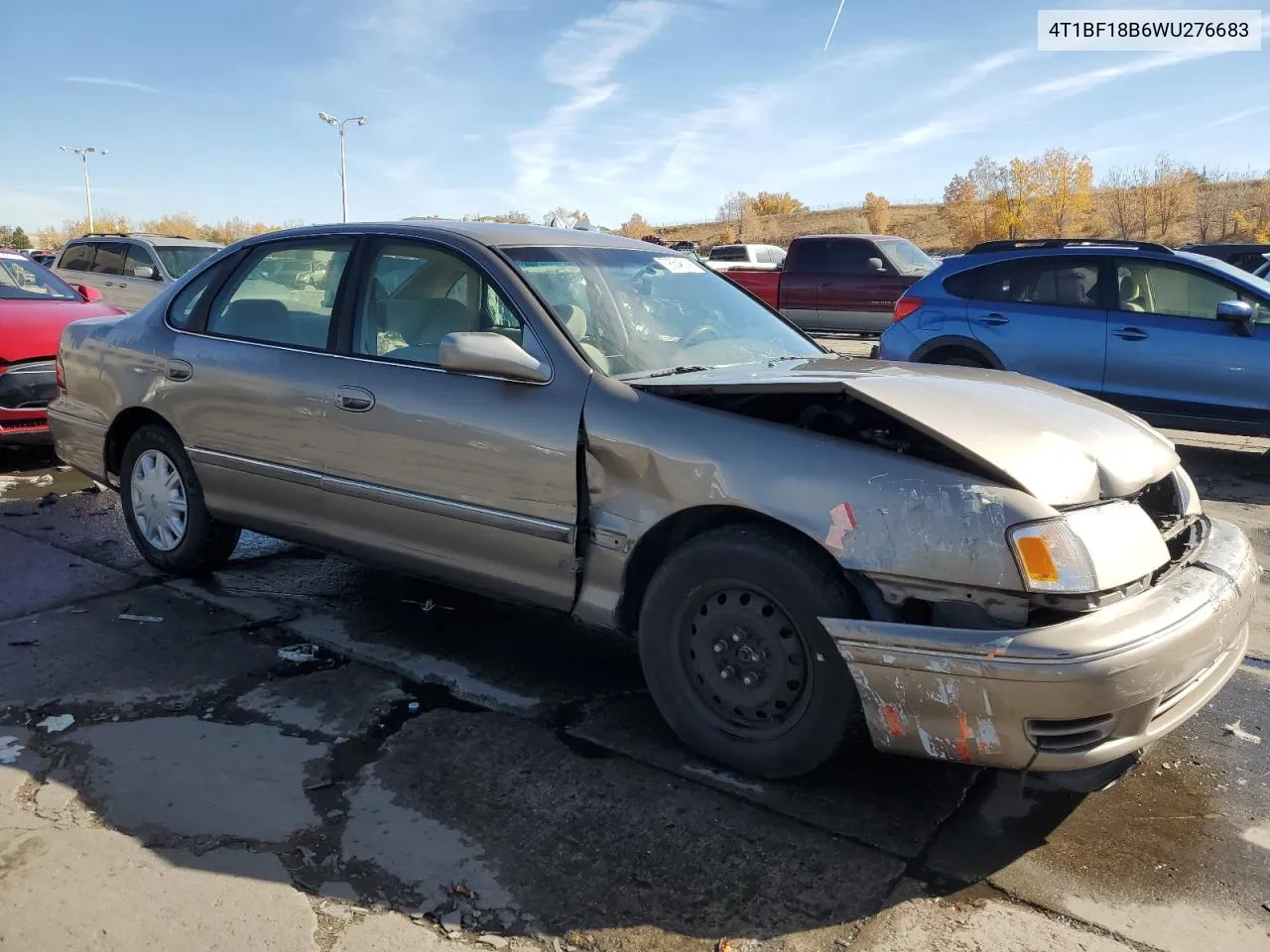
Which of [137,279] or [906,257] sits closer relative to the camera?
[137,279]

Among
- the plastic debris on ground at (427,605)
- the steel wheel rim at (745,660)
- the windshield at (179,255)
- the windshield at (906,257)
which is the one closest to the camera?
the steel wheel rim at (745,660)

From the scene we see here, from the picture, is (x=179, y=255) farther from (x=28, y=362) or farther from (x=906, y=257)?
(x=906, y=257)

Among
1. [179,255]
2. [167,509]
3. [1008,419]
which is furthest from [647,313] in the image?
[179,255]

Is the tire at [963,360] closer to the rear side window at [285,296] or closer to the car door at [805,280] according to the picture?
the rear side window at [285,296]

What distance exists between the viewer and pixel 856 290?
16922 millimetres

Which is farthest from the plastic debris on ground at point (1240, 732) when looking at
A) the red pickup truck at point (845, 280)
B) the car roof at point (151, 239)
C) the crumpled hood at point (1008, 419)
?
the car roof at point (151, 239)

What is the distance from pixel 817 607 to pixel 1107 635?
2.37 ft

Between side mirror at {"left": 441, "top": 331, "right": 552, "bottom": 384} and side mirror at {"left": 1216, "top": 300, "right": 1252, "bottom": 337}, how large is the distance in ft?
20.0

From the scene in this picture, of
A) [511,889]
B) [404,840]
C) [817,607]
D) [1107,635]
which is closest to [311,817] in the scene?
[404,840]

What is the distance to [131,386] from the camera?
191 inches

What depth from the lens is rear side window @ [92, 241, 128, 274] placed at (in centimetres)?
1405

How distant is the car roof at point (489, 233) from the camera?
398cm

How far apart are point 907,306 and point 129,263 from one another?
10714mm

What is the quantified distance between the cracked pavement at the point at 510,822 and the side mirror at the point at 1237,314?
162 inches
